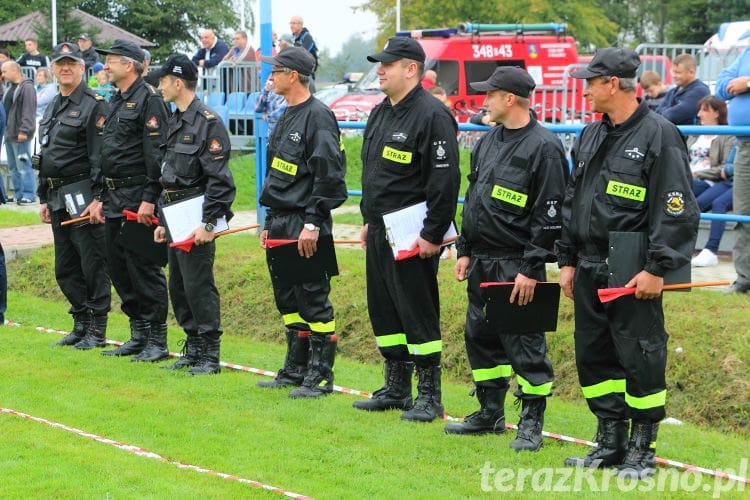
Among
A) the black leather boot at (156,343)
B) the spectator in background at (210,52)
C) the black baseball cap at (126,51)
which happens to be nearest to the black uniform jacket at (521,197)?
the black leather boot at (156,343)

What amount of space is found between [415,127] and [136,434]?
8.58 ft

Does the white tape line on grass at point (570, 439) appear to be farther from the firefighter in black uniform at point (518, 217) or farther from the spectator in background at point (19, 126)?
the spectator in background at point (19, 126)

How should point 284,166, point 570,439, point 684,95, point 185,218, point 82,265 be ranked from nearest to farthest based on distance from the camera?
point 570,439 → point 284,166 → point 185,218 → point 82,265 → point 684,95

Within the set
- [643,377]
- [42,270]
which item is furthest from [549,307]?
[42,270]

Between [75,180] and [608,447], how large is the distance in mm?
5414

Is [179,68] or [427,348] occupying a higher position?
[179,68]

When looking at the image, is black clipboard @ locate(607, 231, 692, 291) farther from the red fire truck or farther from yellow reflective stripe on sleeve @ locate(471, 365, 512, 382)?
the red fire truck

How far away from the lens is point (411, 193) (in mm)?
7289

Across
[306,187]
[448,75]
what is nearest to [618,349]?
[306,187]

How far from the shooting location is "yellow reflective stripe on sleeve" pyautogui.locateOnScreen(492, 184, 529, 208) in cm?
661

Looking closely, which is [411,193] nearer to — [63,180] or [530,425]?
[530,425]

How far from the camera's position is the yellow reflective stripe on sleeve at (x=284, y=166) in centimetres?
788

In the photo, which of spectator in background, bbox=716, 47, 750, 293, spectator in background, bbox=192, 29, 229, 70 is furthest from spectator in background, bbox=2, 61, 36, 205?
spectator in background, bbox=716, 47, 750, 293

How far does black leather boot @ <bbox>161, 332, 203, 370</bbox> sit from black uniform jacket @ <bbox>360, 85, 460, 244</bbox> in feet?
6.98
